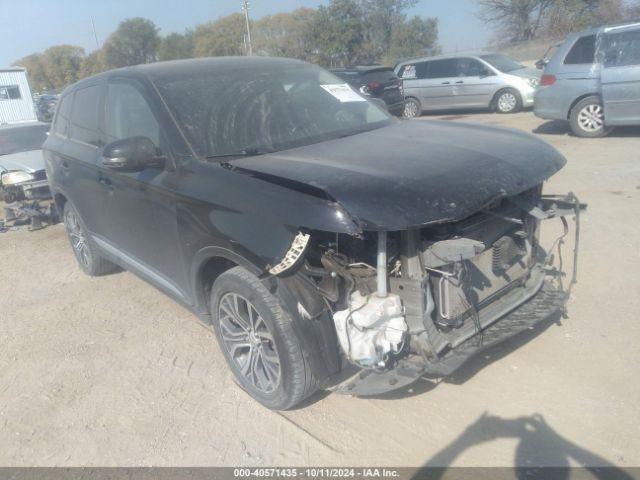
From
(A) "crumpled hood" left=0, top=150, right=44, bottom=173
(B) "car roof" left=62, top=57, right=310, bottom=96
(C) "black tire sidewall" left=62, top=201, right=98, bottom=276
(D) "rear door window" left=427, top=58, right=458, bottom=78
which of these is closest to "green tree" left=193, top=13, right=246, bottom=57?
(D) "rear door window" left=427, top=58, right=458, bottom=78

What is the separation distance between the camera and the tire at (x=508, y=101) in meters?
13.8

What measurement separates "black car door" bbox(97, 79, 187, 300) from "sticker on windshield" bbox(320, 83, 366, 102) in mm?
1331

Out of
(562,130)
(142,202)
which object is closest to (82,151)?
(142,202)

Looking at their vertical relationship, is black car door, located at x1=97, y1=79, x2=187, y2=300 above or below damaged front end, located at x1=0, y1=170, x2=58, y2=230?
above

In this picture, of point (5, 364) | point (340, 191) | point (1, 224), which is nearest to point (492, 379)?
point (340, 191)

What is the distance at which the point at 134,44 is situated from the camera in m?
58.0

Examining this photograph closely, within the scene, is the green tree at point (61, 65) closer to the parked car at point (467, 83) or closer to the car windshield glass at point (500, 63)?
the parked car at point (467, 83)

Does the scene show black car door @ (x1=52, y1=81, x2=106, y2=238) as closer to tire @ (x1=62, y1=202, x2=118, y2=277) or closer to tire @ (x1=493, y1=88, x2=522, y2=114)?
tire @ (x1=62, y1=202, x2=118, y2=277)

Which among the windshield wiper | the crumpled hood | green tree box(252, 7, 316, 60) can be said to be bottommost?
the crumpled hood

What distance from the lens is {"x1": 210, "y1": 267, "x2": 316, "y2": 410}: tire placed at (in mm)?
2797

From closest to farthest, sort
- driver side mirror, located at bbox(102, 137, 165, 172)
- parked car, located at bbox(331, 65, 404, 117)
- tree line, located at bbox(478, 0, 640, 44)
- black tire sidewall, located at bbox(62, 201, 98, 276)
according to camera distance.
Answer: driver side mirror, located at bbox(102, 137, 165, 172)
black tire sidewall, located at bbox(62, 201, 98, 276)
parked car, located at bbox(331, 65, 404, 117)
tree line, located at bbox(478, 0, 640, 44)

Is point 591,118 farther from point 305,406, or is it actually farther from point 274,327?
point 274,327

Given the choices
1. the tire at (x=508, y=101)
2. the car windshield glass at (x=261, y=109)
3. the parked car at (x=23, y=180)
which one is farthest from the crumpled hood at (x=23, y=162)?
the tire at (x=508, y=101)

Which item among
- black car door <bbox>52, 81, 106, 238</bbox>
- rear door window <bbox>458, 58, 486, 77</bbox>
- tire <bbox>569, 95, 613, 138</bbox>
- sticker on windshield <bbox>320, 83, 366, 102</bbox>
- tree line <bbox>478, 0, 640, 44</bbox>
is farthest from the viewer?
tree line <bbox>478, 0, 640, 44</bbox>
